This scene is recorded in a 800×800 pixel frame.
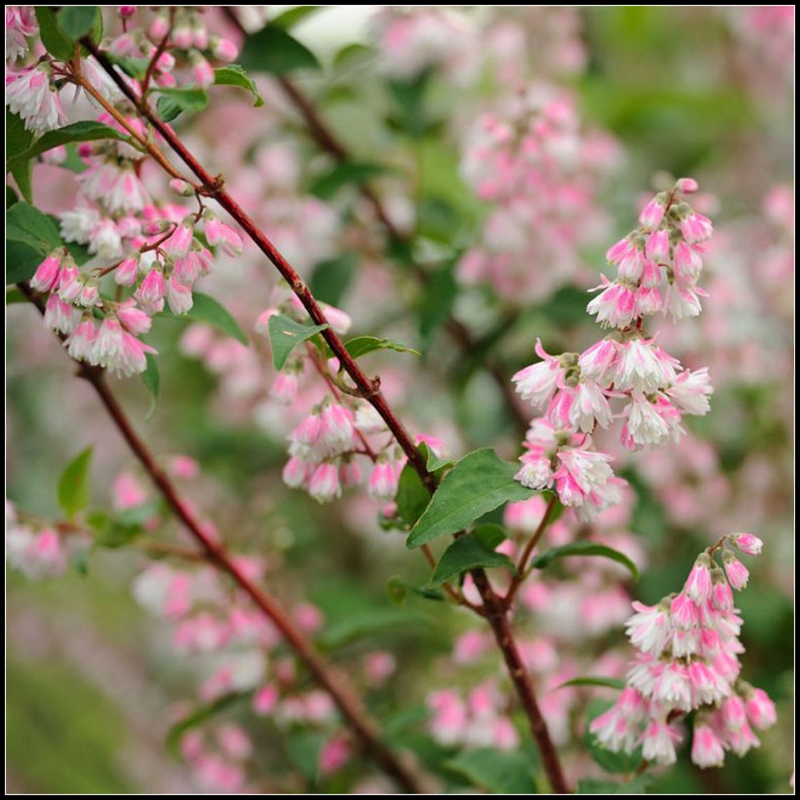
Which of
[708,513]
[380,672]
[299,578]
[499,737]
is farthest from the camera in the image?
[299,578]

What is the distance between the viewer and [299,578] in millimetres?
2217

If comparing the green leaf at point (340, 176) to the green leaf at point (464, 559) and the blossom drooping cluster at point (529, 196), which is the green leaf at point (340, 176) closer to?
the blossom drooping cluster at point (529, 196)

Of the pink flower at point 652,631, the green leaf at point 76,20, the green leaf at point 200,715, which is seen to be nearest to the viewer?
the green leaf at point 76,20

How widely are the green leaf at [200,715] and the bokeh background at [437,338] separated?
0.35 ft

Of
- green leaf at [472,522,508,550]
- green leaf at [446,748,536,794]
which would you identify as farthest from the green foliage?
green leaf at [446,748,536,794]

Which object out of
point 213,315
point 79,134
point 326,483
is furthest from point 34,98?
point 326,483

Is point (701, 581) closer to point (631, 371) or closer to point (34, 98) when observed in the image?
point (631, 371)

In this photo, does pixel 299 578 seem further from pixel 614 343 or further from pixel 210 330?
pixel 614 343

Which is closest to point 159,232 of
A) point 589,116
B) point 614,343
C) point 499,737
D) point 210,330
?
point 614,343

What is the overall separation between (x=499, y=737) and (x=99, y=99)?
A: 843 mm

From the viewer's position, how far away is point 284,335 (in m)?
0.68

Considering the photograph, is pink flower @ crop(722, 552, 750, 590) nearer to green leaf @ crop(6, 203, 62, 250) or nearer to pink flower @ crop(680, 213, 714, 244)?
pink flower @ crop(680, 213, 714, 244)

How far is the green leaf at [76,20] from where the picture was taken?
2.06 feet

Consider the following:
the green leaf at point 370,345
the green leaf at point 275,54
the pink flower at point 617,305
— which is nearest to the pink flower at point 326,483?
the green leaf at point 370,345
